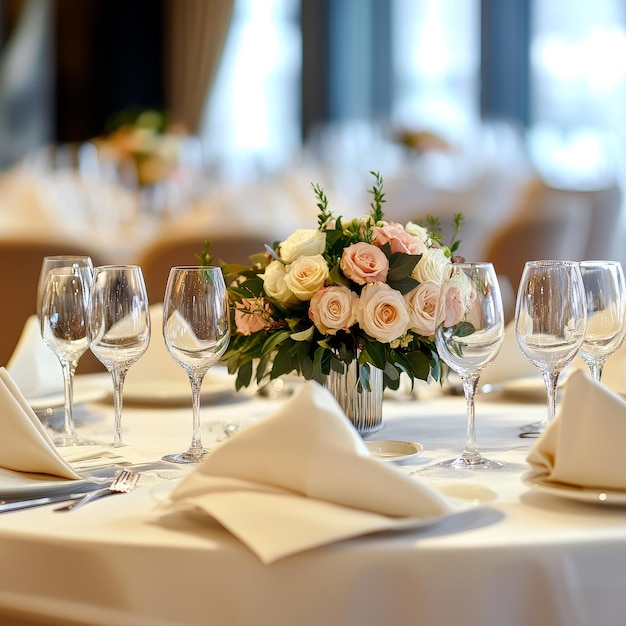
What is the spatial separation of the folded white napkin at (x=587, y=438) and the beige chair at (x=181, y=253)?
6.56 feet

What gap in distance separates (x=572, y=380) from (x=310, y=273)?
41cm

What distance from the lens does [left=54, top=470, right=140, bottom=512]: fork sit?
1.08 m

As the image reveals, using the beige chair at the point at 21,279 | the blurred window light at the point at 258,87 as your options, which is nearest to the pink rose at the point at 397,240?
the beige chair at the point at 21,279

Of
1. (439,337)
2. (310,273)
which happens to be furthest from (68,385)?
(439,337)

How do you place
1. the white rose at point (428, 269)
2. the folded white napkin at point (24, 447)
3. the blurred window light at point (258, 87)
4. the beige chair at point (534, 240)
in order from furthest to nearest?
the blurred window light at point (258, 87) < the beige chair at point (534, 240) < the white rose at point (428, 269) < the folded white napkin at point (24, 447)

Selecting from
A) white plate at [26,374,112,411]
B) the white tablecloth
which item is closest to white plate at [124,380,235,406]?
white plate at [26,374,112,411]

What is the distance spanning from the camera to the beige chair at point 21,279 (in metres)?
2.88

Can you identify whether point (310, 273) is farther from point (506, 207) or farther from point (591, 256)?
point (506, 207)

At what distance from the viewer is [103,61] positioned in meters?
11.2

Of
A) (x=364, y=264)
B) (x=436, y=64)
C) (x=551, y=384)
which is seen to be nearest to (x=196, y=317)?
(x=364, y=264)

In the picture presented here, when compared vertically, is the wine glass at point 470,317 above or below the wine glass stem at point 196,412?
above

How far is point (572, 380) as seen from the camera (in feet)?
3.51

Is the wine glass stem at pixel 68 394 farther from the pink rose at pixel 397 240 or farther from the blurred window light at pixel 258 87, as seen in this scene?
the blurred window light at pixel 258 87

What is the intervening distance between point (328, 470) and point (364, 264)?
16.2 inches
